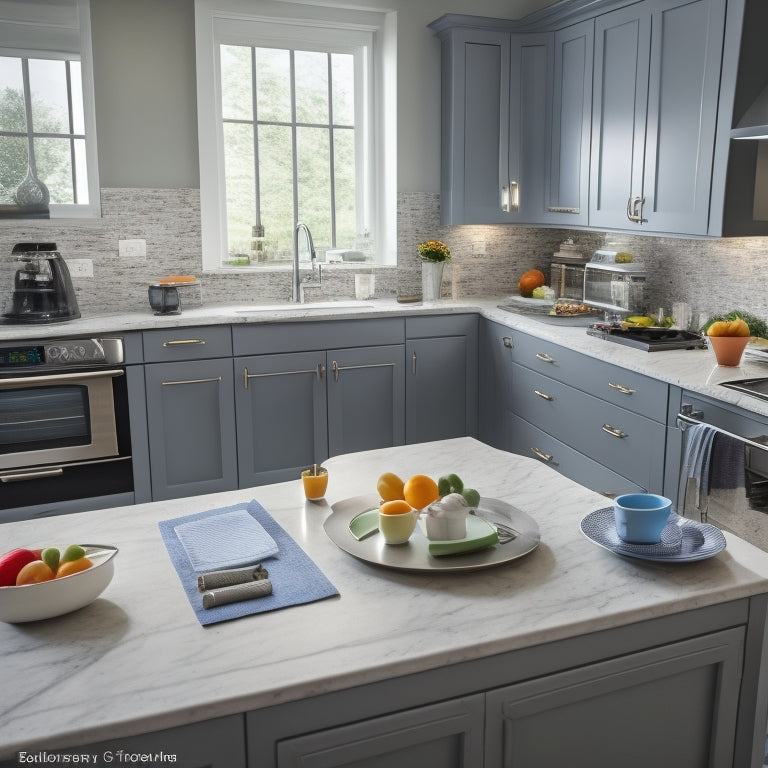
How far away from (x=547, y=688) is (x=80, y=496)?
116 inches

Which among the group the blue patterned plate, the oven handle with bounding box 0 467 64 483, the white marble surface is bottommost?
the oven handle with bounding box 0 467 64 483

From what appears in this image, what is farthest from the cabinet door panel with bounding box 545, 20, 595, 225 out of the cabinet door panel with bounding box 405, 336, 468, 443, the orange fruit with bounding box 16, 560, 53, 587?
the orange fruit with bounding box 16, 560, 53, 587

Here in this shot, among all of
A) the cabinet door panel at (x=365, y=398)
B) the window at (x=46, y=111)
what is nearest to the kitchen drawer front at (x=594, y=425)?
the cabinet door panel at (x=365, y=398)

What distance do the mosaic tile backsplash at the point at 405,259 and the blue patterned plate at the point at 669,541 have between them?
2174 millimetres

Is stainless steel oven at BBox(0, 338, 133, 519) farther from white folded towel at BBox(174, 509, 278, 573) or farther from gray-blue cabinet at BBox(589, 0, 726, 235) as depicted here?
gray-blue cabinet at BBox(589, 0, 726, 235)

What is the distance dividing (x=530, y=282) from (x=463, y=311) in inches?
22.1

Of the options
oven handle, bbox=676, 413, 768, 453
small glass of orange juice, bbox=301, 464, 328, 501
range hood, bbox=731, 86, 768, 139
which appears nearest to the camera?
small glass of orange juice, bbox=301, 464, 328, 501

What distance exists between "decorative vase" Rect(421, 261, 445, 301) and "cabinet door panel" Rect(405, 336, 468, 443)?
1.20 ft

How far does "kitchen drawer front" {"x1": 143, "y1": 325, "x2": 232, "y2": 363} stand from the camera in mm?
3838

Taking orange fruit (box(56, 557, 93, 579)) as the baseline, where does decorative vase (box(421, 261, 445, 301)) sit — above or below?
above

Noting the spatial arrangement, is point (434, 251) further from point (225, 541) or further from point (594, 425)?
point (225, 541)

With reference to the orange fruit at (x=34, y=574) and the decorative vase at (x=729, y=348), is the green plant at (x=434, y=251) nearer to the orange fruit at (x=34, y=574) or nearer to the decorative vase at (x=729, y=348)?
the decorative vase at (x=729, y=348)

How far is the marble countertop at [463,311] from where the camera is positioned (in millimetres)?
2887

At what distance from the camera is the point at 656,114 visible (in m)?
3.54
